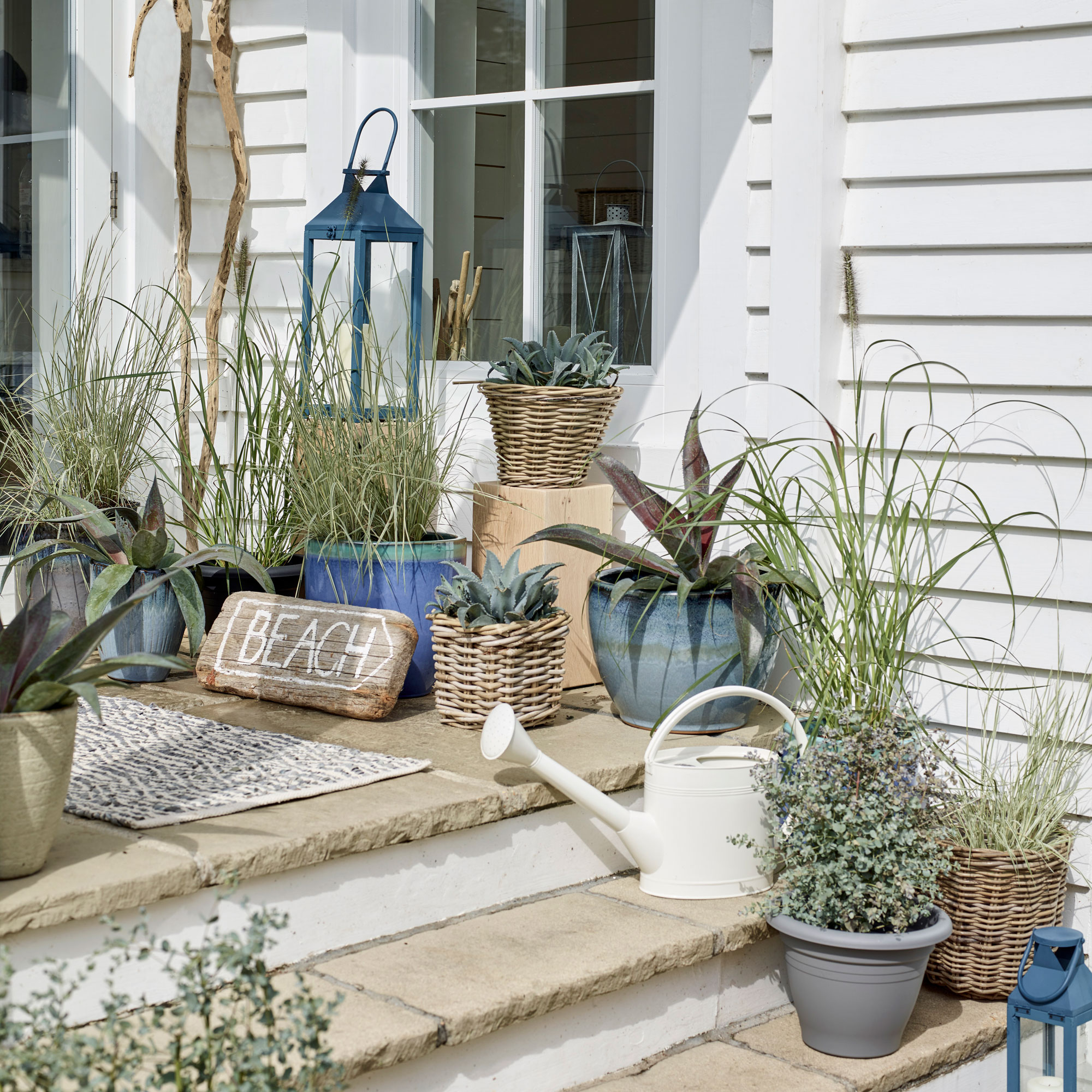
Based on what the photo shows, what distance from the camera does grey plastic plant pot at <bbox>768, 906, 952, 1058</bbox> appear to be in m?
2.13

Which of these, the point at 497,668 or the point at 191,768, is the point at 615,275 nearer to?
the point at 497,668

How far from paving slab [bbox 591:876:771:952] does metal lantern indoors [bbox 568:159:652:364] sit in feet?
4.87

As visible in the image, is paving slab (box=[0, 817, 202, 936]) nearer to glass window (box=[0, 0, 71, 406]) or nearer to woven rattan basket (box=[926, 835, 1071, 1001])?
woven rattan basket (box=[926, 835, 1071, 1001])

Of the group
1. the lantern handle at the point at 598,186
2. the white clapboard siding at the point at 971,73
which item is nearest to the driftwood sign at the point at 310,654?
the lantern handle at the point at 598,186

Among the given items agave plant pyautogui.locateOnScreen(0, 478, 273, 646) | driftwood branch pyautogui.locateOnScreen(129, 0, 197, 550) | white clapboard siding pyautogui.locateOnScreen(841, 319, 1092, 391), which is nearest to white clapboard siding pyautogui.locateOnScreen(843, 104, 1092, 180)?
white clapboard siding pyautogui.locateOnScreen(841, 319, 1092, 391)

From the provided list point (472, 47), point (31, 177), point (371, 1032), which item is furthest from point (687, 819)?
point (31, 177)

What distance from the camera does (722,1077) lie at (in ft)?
6.88

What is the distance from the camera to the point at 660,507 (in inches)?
113

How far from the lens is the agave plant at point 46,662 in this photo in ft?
5.79

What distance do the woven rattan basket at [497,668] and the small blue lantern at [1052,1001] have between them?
102 cm

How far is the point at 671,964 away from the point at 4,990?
111cm

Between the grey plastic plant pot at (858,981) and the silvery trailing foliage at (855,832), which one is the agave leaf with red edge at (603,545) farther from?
the grey plastic plant pot at (858,981)

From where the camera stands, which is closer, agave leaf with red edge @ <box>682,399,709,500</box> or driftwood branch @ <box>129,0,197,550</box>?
agave leaf with red edge @ <box>682,399,709,500</box>

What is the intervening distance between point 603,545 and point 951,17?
1219mm
